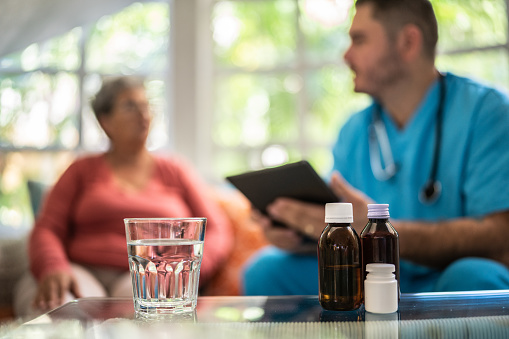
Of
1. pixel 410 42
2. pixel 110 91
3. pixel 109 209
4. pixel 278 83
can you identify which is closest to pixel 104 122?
pixel 110 91

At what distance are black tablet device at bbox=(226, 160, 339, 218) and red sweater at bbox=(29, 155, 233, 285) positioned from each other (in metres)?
0.57

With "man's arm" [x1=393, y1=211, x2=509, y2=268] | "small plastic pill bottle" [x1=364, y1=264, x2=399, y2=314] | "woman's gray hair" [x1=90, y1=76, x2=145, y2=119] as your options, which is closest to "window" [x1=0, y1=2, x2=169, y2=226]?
"woman's gray hair" [x1=90, y1=76, x2=145, y2=119]

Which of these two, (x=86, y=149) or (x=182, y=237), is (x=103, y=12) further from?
(x=182, y=237)

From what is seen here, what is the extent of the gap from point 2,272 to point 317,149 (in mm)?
1390

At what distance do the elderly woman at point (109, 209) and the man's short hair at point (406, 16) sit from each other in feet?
2.74

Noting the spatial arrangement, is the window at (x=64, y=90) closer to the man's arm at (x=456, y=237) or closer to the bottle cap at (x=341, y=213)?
the man's arm at (x=456, y=237)

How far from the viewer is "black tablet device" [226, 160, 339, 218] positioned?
995 mm

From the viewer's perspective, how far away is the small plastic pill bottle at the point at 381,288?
27.1 inches

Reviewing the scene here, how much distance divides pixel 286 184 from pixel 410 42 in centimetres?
52

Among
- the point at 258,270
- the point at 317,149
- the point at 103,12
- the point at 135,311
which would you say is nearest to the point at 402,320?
the point at 135,311

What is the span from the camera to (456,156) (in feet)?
4.17

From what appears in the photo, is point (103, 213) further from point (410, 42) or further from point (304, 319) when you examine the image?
point (304, 319)

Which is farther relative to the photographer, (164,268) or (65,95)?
(65,95)

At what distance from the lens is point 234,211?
191 cm
